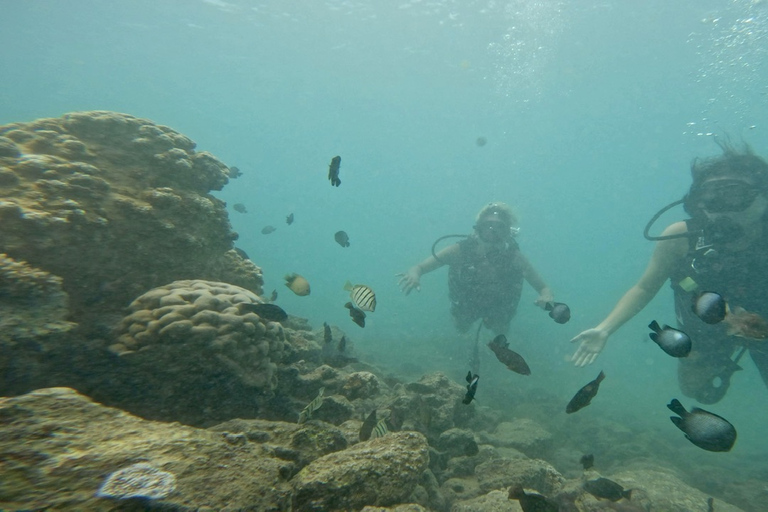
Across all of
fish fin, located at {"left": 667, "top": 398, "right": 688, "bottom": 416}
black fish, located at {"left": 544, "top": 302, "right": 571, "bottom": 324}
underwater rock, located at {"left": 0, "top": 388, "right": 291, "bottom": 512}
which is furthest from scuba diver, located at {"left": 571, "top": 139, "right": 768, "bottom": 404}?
underwater rock, located at {"left": 0, "top": 388, "right": 291, "bottom": 512}

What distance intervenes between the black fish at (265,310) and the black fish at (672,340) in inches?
144

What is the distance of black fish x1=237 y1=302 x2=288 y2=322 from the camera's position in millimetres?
4039

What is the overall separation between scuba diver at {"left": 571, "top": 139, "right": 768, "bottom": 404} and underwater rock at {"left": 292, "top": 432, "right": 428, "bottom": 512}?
166 inches

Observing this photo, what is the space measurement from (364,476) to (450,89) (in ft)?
204

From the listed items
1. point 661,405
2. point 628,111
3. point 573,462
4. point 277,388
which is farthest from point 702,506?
point 628,111

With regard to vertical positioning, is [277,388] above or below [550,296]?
below

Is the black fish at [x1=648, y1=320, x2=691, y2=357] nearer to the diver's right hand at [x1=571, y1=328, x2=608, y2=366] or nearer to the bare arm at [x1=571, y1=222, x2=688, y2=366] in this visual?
the diver's right hand at [x1=571, y1=328, x2=608, y2=366]

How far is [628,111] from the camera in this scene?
59.9m

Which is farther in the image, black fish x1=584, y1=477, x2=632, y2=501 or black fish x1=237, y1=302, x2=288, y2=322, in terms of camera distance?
black fish x1=237, y1=302, x2=288, y2=322

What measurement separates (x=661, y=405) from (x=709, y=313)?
30.9 m

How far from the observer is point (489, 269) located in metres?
11.6

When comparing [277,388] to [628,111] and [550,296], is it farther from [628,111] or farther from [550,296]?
[628,111]

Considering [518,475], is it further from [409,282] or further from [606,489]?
[409,282]

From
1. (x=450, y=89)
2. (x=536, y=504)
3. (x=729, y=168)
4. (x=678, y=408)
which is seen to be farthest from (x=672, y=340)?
(x=450, y=89)
